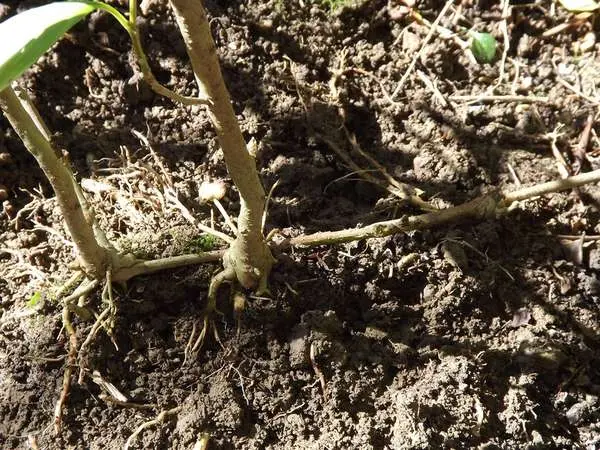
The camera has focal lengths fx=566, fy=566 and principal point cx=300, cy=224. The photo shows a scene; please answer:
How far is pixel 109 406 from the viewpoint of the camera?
1185mm

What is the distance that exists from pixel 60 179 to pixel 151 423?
20.5 inches

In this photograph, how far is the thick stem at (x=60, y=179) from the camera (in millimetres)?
928

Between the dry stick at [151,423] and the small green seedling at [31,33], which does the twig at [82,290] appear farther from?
the small green seedling at [31,33]

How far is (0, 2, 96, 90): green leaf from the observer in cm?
60

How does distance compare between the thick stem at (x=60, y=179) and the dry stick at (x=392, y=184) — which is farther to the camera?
the dry stick at (x=392, y=184)

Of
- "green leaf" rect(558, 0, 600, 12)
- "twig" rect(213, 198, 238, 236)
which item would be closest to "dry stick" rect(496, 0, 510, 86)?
"green leaf" rect(558, 0, 600, 12)

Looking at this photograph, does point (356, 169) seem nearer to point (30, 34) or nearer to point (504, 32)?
point (504, 32)

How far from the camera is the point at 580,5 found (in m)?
1.53

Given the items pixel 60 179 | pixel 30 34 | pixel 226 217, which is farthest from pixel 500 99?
pixel 30 34

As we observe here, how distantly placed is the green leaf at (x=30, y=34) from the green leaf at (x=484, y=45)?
1.09 m

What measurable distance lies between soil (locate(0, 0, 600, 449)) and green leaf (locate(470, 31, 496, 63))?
0.12ft

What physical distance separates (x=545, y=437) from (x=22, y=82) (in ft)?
4.79

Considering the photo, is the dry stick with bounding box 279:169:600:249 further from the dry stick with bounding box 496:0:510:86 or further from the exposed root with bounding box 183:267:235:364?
the dry stick with bounding box 496:0:510:86

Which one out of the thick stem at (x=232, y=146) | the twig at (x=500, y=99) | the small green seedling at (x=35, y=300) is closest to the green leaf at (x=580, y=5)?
the twig at (x=500, y=99)
